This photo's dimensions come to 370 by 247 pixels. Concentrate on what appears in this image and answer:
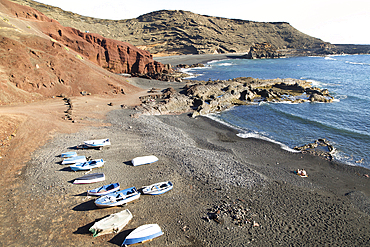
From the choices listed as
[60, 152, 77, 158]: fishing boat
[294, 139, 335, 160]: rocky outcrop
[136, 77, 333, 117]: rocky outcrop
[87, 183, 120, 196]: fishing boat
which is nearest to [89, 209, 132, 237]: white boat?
[87, 183, 120, 196]: fishing boat

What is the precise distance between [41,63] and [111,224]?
A: 111ft

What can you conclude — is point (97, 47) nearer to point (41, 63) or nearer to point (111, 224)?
point (41, 63)

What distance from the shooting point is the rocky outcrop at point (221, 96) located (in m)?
36.7

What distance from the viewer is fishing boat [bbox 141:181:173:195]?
48.1 feet

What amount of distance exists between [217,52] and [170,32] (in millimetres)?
38438

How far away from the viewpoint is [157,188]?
49.3 ft

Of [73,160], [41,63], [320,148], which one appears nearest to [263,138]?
[320,148]

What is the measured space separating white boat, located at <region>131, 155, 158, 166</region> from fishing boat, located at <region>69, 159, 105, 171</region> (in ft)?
9.37

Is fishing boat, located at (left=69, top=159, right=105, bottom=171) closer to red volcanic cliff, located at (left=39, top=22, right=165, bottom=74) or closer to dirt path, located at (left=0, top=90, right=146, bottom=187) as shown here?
dirt path, located at (left=0, top=90, right=146, bottom=187)

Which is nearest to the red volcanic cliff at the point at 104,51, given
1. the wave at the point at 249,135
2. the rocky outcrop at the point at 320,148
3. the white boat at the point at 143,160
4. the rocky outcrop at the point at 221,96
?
the rocky outcrop at the point at 221,96

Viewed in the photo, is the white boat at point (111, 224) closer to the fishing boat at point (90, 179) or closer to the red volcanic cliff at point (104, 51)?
the fishing boat at point (90, 179)

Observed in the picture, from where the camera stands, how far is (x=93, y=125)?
26.2 m

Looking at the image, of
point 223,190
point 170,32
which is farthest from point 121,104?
point 170,32

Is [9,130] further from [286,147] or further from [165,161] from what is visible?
[286,147]
